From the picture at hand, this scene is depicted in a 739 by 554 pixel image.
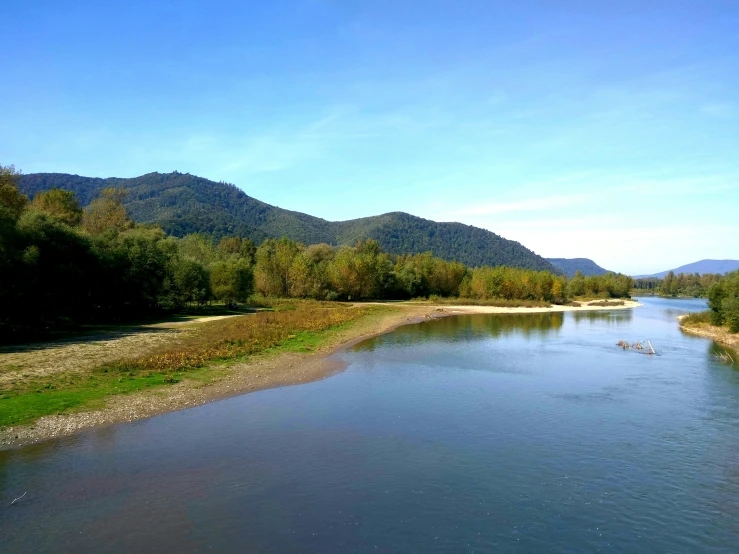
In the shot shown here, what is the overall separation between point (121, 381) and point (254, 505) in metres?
14.7

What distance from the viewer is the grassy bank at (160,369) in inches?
817

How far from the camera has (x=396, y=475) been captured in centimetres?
1630

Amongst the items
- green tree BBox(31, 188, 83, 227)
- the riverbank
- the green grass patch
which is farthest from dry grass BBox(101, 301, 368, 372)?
the green grass patch

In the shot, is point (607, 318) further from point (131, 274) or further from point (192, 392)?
point (192, 392)

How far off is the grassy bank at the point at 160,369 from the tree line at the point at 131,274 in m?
10.6

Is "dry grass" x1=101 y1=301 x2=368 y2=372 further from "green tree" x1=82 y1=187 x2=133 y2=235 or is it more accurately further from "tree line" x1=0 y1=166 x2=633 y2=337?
"green tree" x1=82 y1=187 x2=133 y2=235

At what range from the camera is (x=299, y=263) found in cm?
9769

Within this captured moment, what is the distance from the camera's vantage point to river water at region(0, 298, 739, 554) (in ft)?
41.2

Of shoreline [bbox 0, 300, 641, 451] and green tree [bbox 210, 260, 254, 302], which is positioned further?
green tree [bbox 210, 260, 254, 302]

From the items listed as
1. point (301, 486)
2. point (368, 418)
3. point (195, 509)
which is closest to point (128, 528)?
point (195, 509)

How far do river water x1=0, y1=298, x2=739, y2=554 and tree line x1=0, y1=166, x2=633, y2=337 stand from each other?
2307 centimetres

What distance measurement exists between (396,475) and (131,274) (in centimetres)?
4354

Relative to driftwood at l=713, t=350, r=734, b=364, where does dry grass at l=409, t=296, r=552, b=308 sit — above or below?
above

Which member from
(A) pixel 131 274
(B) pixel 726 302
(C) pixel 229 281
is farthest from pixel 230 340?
(B) pixel 726 302
